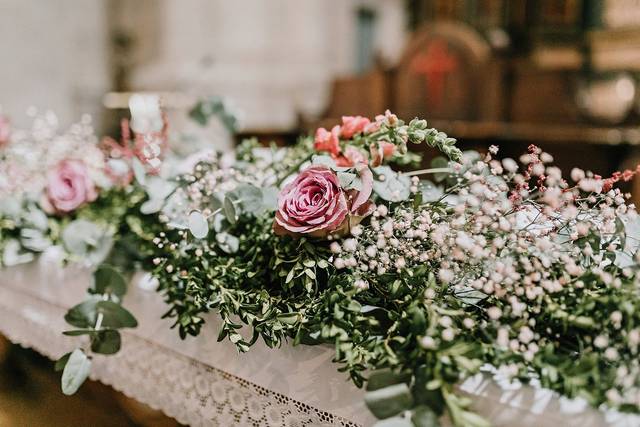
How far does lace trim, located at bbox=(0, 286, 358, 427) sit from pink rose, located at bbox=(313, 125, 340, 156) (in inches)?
18.1

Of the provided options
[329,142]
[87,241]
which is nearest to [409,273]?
[329,142]

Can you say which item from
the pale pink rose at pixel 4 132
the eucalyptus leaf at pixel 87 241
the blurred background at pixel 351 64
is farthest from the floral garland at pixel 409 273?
the blurred background at pixel 351 64

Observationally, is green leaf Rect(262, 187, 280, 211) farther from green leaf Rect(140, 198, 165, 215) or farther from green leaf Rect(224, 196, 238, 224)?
green leaf Rect(140, 198, 165, 215)

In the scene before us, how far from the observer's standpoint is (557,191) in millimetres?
795

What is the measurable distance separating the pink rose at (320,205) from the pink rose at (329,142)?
0.16 metres

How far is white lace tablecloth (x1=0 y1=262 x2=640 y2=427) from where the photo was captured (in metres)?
0.79

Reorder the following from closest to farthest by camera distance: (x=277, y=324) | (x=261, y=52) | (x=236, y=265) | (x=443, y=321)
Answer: (x=443, y=321) < (x=277, y=324) < (x=236, y=265) < (x=261, y=52)

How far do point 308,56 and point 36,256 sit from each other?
5.93m

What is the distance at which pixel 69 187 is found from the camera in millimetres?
1543

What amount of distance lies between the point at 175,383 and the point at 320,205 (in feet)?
1.90

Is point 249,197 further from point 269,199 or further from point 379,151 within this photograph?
point 379,151

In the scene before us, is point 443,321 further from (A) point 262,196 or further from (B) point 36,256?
(B) point 36,256

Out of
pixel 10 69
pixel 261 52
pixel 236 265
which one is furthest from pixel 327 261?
pixel 10 69

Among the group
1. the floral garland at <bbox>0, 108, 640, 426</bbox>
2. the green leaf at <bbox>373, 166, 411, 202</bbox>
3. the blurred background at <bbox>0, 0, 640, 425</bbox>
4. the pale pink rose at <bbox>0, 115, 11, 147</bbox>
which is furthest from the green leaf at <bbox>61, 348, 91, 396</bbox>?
the blurred background at <bbox>0, 0, 640, 425</bbox>
